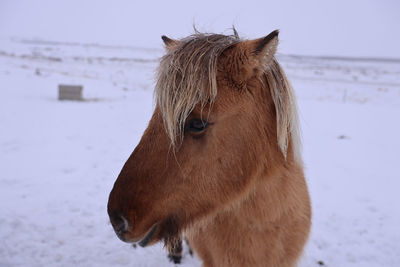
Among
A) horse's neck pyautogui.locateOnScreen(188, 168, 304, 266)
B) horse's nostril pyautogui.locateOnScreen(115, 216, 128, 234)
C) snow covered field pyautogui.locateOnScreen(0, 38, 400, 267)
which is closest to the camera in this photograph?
horse's nostril pyautogui.locateOnScreen(115, 216, 128, 234)

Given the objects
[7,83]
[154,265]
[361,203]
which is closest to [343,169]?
[361,203]

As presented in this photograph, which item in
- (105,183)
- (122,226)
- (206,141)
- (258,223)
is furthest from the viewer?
(105,183)

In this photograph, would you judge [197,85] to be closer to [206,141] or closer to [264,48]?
[206,141]

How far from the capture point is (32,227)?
4.25m

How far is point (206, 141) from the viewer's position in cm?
164

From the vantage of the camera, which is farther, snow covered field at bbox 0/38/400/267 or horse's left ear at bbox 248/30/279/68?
snow covered field at bbox 0/38/400/267

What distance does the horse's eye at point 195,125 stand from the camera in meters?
1.61

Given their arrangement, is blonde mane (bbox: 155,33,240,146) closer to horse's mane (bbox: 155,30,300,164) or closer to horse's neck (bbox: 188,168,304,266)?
horse's mane (bbox: 155,30,300,164)

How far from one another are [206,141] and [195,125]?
117 mm

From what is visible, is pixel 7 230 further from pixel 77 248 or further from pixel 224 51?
pixel 224 51

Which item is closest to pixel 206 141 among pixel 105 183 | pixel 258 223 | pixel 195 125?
pixel 195 125

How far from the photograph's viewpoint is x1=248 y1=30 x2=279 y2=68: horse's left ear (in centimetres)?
153

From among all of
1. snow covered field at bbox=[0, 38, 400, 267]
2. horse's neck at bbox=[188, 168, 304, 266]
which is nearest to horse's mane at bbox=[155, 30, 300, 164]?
horse's neck at bbox=[188, 168, 304, 266]

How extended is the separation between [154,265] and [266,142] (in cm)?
283
